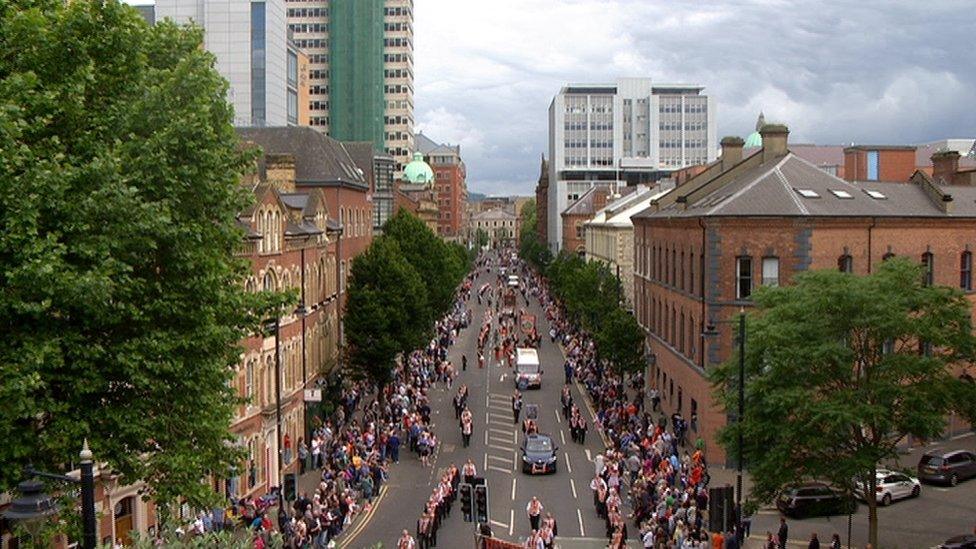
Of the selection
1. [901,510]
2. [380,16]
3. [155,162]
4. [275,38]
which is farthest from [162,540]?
[380,16]

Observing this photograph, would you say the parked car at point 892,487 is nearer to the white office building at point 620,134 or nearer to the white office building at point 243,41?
the white office building at point 243,41

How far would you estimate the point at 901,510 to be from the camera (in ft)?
118

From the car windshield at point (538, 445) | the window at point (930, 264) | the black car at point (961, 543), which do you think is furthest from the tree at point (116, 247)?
the window at point (930, 264)

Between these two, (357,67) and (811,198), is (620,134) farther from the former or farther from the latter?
(811,198)

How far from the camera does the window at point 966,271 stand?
46.7m

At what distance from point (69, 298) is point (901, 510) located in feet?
94.2

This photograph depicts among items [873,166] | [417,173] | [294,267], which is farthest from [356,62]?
[294,267]

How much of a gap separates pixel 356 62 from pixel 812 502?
144295mm

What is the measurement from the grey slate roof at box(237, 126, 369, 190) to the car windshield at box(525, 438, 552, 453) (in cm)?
2588

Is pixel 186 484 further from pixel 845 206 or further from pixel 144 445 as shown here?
pixel 845 206

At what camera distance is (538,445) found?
4294cm

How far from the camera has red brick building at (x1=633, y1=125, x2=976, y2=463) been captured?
42562mm

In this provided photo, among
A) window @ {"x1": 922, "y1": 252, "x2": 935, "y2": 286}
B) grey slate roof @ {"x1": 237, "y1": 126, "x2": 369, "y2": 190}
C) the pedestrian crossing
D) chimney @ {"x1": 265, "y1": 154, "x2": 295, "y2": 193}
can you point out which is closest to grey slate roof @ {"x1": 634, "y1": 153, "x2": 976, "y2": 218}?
window @ {"x1": 922, "y1": 252, "x2": 935, "y2": 286}

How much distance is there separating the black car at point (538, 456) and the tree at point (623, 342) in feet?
45.7
